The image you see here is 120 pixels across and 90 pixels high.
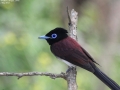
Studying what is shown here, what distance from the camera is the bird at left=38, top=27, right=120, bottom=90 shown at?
3.16 metres

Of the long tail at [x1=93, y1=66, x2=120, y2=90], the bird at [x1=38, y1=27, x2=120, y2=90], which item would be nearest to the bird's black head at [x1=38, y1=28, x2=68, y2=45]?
the bird at [x1=38, y1=27, x2=120, y2=90]

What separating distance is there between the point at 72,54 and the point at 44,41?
1.42m

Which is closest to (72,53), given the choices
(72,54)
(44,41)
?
(72,54)

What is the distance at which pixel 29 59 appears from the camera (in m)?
4.24

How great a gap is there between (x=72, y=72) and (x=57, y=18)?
10.2 ft

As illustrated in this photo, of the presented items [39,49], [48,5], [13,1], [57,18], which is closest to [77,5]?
[57,18]

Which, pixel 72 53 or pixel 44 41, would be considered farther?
pixel 44 41

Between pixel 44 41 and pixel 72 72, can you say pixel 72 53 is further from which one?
pixel 44 41

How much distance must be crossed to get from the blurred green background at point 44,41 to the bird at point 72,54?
29.6 inches

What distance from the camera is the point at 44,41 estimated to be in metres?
4.66

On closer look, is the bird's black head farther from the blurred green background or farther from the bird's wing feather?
the blurred green background

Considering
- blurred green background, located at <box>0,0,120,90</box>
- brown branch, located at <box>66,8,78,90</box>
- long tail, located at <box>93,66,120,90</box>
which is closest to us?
brown branch, located at <box>66,8,78,90</box>

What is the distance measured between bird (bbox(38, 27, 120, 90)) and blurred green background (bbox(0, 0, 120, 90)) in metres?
0.75

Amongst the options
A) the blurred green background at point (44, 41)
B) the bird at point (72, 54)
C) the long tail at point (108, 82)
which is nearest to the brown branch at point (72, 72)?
the bird at point (72, 54)
